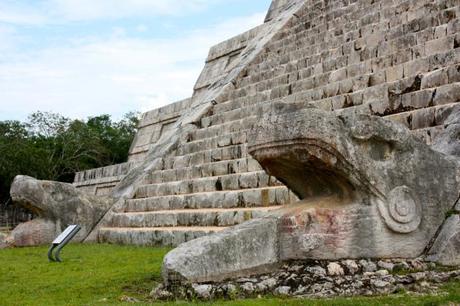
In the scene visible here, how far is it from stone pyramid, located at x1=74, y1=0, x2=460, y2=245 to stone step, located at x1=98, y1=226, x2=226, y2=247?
0.02 metres

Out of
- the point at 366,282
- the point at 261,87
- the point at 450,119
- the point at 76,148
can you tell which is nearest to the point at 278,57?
the point at 261,87

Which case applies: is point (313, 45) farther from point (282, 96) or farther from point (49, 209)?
point (49, 209)

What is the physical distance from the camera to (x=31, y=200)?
37.8 ft

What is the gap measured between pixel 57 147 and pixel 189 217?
28.6 metres

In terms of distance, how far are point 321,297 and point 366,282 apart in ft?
1.33

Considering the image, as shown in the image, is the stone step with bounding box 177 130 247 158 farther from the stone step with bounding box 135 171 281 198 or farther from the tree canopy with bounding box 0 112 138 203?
the tree canopy with bounding box 0 112 138 203

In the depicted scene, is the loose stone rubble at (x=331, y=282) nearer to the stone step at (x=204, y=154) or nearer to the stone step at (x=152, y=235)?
the stone step at (x=152, y=235)

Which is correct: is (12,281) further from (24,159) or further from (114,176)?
(24,159)

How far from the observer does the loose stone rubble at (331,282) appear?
4648mm

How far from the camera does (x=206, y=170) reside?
10547 millimetres

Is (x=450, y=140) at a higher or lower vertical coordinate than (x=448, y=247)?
→ higher

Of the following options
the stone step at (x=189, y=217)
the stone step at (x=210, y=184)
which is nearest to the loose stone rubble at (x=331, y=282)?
the stone step at (x=189, y=217)

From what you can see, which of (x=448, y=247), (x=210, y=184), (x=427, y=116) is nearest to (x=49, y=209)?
(x=210, y=184)

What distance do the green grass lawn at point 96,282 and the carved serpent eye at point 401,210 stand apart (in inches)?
25.1
